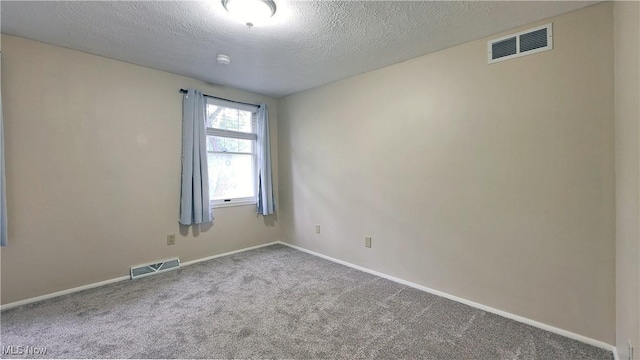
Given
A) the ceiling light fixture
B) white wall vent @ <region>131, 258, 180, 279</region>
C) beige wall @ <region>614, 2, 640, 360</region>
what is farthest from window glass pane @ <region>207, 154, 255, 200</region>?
beige wall @ <region>614, 2, 640, 360</region>

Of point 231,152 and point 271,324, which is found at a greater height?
point 231,152

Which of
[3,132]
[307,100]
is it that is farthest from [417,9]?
[3,132]

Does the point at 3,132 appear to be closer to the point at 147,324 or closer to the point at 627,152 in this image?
the point at 147,324

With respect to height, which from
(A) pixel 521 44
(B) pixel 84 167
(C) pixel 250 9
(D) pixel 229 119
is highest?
(C) pixel 250 9

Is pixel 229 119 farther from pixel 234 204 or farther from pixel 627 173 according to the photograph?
pixel 627 173

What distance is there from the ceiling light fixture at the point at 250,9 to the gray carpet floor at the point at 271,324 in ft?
7.48

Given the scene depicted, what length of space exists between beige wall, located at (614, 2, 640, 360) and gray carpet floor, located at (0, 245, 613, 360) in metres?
0.55

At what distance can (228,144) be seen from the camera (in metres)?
3.95

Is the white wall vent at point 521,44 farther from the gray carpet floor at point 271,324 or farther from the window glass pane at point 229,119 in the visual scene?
the window glass pane at point 229,119

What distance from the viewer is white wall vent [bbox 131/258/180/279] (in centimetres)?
304

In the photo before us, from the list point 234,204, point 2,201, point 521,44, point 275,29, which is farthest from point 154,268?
point 521,44

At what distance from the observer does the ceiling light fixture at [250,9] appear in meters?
1.82

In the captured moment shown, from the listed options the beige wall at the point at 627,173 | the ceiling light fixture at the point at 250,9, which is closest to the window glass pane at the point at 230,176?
the ceiling light fixture at the point at 250,9

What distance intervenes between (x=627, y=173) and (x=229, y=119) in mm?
3905
